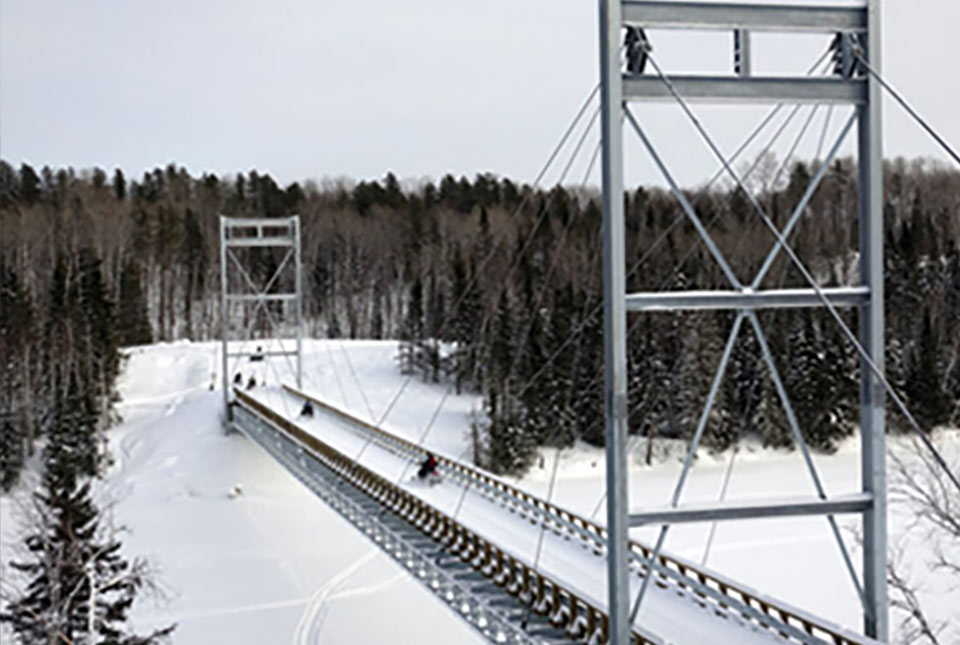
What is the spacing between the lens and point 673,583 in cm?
1059

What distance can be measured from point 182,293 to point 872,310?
182 feet

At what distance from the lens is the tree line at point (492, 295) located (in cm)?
3656

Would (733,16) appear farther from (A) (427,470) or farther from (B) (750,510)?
(A) (427,470)

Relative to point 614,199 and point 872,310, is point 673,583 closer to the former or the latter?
point 872,310

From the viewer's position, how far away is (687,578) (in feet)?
33.0

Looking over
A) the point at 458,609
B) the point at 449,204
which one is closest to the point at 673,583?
the point at 458,609

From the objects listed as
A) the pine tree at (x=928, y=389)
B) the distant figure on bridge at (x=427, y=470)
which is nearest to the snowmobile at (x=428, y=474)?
the distant figure on bridge at (x=427, y=470)

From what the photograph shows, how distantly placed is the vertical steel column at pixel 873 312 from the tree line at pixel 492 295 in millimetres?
10208

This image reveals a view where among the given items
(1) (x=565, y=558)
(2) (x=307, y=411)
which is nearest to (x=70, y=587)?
(1) (x=565, y=558)

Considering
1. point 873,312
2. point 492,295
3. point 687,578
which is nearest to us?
point 873,312

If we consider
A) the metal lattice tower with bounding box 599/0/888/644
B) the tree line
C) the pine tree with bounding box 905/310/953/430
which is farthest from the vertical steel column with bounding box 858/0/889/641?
the pine tree with bounding box 905/310/953/430

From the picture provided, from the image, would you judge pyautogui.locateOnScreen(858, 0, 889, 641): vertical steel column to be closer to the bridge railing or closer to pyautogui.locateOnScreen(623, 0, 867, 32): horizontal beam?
pyautogui.locateOnScreen(623, 0, 867, 32): horizontal beam

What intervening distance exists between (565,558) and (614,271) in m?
6.22

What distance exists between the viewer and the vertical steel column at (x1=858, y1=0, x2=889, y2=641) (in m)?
7.17
